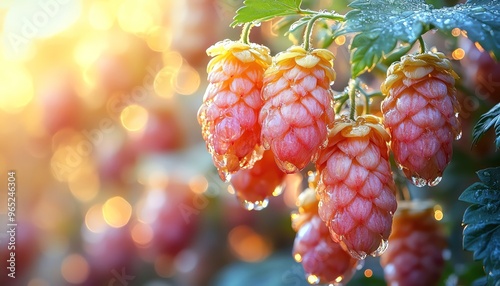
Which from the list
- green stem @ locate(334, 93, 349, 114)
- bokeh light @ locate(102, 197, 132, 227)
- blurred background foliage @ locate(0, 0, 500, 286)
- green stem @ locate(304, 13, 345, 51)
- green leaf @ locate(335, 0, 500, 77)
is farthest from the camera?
bokeh light @ locate(102, 197, 132, 227)

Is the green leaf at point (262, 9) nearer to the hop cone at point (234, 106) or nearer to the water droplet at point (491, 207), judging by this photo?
the hop cone at point (234, 106)

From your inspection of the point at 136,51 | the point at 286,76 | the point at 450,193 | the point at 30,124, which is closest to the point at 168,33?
the point at 136,51

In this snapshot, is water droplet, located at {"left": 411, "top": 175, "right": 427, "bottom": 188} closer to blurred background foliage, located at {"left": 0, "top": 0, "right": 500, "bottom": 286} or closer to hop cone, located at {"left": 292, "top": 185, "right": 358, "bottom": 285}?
hop cone, located at {"left": 292, "top": 185, "right": 358, "bottom": 285}

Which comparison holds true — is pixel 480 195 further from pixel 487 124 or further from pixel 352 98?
pixel 352 98

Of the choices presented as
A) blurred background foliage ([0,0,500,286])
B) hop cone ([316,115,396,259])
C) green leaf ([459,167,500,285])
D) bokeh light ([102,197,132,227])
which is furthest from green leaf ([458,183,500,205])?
bokeh light ([102,197,132,227])

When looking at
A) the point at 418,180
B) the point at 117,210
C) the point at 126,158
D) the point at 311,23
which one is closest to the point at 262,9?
the point at 311,23

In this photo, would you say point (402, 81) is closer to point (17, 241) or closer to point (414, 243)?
point (414, 243)
